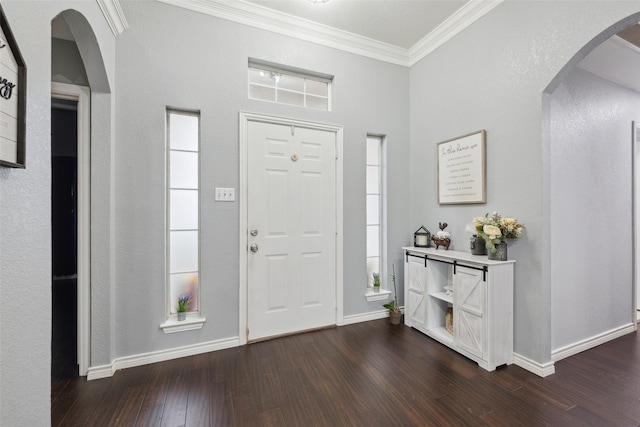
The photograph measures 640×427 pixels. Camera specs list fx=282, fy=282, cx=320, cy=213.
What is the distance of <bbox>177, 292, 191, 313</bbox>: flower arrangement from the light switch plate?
2.85 feet

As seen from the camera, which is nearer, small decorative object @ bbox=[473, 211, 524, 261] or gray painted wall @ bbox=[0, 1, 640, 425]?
gray painted wall @ bbox=[0, 1, 640, 425]

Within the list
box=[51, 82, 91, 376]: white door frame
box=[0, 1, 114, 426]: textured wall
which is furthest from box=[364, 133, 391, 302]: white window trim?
box=[0, 1, 114, 426]: textured wall

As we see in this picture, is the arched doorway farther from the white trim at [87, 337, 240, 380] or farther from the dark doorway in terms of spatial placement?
the dark doorway

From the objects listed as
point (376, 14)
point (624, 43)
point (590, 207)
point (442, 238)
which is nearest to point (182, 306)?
point (442, 238)

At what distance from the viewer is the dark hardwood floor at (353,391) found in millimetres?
1625

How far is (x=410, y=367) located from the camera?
7.04 ft

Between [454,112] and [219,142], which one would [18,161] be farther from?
[454,112]

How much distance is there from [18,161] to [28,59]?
1.23 feet

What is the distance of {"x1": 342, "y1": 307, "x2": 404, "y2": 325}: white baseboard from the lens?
2949 millimetres

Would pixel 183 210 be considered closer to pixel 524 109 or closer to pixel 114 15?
pixel 114 15

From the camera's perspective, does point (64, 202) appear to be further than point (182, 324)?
Yes

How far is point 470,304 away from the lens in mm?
2232

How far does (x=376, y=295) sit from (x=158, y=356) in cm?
210

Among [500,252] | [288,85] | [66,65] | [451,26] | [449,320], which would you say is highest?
[451,26]
